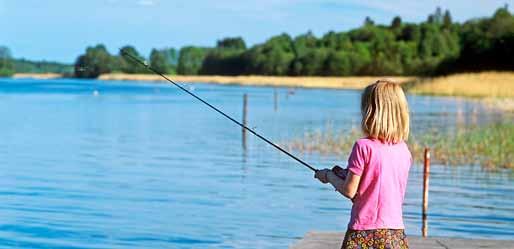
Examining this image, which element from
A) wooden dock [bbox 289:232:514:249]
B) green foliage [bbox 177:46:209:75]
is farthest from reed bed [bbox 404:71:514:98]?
green foliage [bbox 177:46:209:75]

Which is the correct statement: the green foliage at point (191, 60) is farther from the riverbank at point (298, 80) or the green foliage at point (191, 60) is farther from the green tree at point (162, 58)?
the riverbank at point (298, 80)

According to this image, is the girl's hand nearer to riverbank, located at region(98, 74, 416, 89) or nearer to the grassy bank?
the grassy bank

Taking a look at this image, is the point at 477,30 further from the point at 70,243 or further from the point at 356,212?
the point at 356,212

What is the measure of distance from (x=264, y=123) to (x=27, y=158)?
17431 mm

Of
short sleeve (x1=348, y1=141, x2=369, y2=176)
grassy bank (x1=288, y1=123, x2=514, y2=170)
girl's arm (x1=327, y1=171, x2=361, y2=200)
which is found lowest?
grassy bank (x1=288, y1=123, x2=514, y2=170)

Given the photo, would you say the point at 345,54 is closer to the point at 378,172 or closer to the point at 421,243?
the point at 421,243

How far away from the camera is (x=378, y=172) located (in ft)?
18.6

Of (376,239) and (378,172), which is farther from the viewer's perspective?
(376,239)

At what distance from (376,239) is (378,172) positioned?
0.39 m

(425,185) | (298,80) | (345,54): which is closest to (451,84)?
(298,80)

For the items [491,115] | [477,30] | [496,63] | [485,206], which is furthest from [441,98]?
[485,206]

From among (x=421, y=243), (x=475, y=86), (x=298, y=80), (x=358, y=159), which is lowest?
(x=298, y=80)

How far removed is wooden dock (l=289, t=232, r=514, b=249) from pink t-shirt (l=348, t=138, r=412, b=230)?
3.91 meters

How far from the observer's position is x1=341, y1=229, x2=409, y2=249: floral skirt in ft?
19.0
